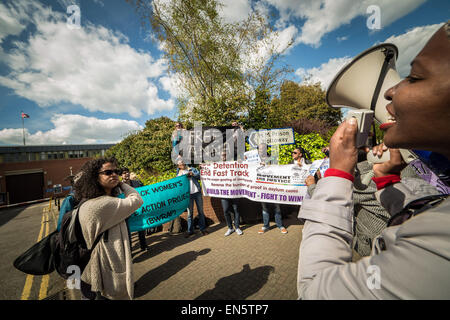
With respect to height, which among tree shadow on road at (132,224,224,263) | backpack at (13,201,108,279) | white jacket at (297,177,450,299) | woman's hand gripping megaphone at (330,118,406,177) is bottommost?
tree shadow on road at (132,224,224,263)

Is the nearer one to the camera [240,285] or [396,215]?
[396,215]

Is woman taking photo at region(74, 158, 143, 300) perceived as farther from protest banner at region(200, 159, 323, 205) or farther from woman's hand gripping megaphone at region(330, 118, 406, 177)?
protest banner at region(200, 159, 323, 205)

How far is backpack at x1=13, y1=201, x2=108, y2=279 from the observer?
75.3 inches

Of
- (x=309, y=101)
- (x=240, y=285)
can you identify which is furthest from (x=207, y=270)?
(x=309, y=101)

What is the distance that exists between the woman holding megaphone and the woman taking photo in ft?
6.71

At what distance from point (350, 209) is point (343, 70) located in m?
1.48

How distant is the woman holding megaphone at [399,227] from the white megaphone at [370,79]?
95 cm

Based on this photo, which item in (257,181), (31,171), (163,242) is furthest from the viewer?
(31,171)

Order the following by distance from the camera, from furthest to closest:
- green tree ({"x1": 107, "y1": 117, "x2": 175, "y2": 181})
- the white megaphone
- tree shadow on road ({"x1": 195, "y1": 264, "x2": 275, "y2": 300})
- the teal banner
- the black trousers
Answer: green tree ({"x1": 107, "y1": 117, "x2": 175, "y2": 181}) → the teal banner → tree shadow on road ({"x1": 195, "y1": 264, "x2": 275, "y2": 300}) → the black trousers → the white megaphone

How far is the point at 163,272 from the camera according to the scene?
3680 mm

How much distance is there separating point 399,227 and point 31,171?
40658mm

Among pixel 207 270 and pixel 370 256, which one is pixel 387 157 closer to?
pixel 370 256

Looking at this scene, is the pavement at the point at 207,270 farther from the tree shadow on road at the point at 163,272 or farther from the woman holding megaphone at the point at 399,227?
the woman holding megaphone at the point at 399,227

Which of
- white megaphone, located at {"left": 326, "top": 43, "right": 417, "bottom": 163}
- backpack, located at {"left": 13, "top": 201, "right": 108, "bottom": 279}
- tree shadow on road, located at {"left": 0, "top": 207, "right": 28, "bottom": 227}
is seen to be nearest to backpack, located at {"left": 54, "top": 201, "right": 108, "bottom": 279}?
backpack, located at {"left": 13, "top": 201, "right": 108, "bottom": 279}
